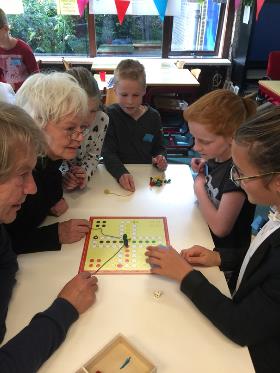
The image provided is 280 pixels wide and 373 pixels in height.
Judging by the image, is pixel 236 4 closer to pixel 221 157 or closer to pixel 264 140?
pixel 221 157

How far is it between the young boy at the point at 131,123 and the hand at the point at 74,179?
32 centimetres

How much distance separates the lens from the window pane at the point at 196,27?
4.50 m

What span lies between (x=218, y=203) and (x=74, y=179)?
0.67 meters

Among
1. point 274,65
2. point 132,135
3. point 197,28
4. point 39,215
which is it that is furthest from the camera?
point 197,28

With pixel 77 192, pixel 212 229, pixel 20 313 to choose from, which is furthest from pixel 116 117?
pixel 20 313

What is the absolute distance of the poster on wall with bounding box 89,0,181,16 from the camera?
4.32 meters

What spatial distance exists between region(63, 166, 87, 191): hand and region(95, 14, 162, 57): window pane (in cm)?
374

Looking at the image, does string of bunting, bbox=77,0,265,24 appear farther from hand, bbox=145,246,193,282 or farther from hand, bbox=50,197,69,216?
hand, bbox=145,246,193,282

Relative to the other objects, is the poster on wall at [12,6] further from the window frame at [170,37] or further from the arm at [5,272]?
the arm at [5,272]

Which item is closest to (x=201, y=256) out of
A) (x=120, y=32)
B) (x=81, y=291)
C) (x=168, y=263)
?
(x=168, y=263)

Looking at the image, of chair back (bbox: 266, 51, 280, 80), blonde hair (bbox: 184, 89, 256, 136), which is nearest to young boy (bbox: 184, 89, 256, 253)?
blonde hair (bbox: 184, 89, 256, 136)

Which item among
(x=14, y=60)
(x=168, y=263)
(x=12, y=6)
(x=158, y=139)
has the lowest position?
(x=158, y=139)

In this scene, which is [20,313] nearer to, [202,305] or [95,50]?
[202,305]

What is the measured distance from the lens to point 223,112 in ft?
4.26
